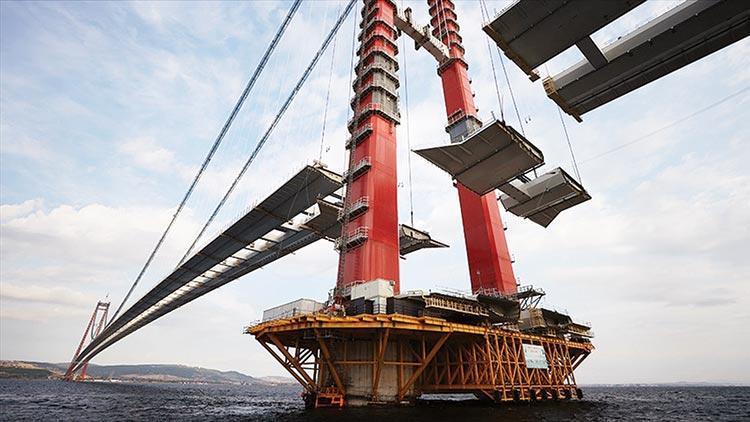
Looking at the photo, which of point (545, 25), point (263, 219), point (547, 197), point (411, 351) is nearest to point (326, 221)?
point (263, 219)

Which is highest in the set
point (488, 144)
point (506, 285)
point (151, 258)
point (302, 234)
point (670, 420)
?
point (151, 258)

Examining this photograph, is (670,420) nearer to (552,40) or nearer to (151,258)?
(552,40)

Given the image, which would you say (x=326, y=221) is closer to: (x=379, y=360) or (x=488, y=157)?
(x=488, y=157)

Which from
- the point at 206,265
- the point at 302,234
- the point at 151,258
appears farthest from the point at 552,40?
the point at 151,258

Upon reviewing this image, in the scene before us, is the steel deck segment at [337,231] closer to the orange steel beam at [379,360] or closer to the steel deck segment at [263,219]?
the steel deck segment at [263,219]

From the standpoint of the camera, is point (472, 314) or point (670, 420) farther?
point (472, 314)

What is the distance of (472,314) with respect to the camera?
34.4m

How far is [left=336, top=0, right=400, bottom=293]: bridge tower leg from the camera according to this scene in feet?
121

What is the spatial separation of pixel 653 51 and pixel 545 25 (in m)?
5.35

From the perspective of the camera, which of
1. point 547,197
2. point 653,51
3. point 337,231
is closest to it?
point 653,51

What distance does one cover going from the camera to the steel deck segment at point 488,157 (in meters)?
31.9

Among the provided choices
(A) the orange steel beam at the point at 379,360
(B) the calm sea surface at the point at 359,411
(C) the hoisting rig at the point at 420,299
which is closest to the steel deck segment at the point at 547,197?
(C) the hoisting rig at the point at 420,299

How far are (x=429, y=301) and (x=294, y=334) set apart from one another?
11463mm

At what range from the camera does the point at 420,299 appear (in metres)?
31.6
